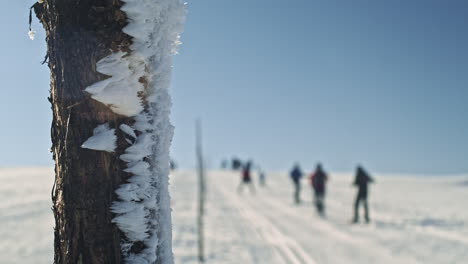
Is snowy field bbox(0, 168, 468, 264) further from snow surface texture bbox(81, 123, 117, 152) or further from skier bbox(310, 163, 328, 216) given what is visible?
snow surface texture bbox(81, 123, 117, 152)

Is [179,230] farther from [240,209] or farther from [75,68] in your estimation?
[75,68]

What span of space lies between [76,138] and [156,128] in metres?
0.30

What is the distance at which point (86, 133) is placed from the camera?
53.1 inches

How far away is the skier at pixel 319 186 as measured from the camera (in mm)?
13680

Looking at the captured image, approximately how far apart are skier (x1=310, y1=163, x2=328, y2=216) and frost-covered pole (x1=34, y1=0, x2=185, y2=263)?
12858mm

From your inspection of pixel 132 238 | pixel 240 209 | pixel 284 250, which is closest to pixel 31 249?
pixel 284 250

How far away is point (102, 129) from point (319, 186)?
13.7m

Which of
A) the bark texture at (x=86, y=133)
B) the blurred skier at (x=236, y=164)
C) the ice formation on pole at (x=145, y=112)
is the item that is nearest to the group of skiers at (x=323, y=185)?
the ice formation on pole at (x=145, y=112)

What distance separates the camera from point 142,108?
4.74 ft

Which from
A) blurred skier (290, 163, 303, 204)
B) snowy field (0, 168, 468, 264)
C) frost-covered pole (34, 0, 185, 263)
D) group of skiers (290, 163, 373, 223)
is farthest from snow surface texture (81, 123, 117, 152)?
blurred skier (290, 163, 303, 204)

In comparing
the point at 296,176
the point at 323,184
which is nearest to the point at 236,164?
the point at 296,176

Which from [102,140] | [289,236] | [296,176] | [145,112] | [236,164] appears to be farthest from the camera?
[236,164]

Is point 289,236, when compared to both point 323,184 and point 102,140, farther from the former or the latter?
point 102,140

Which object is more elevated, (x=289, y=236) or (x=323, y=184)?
(x=323, y=184)
